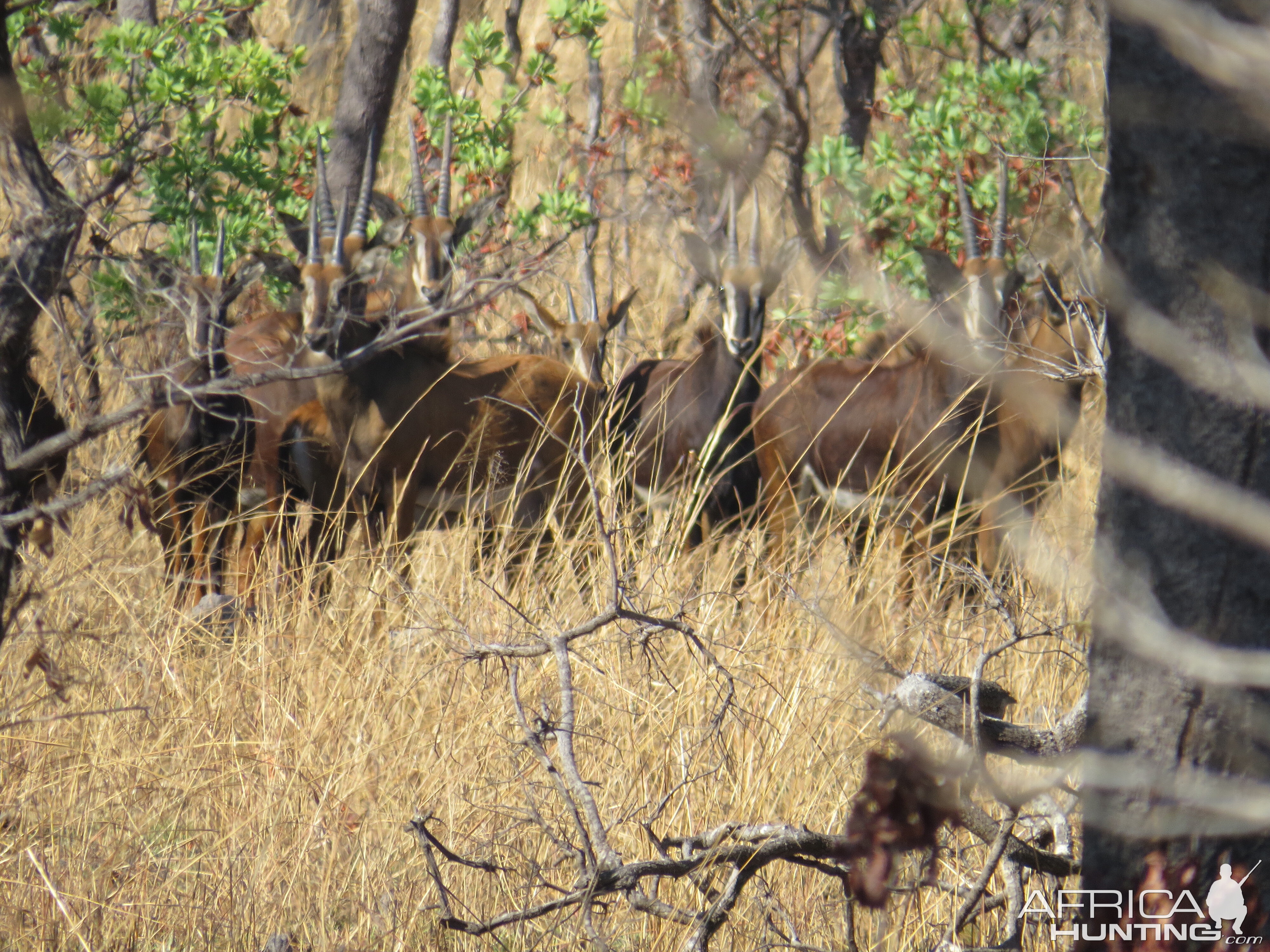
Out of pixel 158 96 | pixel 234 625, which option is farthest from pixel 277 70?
pixel 234 625

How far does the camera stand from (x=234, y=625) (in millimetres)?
4461

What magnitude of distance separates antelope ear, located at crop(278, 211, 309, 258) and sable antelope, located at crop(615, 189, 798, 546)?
179cm

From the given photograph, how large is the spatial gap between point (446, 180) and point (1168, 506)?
624 centimetres

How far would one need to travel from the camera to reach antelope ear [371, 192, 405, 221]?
297 inches

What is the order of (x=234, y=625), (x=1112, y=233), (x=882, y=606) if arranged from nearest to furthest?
(x=1112, y=233), (x=234, y=625), (x=882, y=606)

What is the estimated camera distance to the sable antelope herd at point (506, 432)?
228 inches

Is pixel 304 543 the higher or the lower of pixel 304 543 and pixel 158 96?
the lower

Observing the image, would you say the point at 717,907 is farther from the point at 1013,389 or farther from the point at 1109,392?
the point at 1013,389

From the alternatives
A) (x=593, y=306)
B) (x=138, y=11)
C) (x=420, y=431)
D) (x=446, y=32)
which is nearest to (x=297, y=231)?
(x=420, y=431)

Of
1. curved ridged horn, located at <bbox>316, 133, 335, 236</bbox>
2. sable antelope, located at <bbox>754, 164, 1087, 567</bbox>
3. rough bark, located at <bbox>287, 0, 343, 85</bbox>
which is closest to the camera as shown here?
sable antelope, located at <bbox>754, 164, 1087, 567</bbox>

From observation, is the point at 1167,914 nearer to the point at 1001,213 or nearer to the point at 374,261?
the point at 1001,213

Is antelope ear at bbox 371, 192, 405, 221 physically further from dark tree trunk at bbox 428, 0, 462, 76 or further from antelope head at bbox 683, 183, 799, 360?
dark tree trunk at bbox 428, 0, 462, 76

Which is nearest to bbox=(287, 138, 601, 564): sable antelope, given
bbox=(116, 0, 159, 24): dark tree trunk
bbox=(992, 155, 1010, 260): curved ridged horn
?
bbox=(992, 155, 1010, 260): curved ridged horn

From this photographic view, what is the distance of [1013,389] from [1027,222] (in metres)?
5.83
